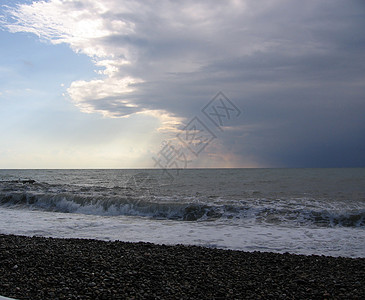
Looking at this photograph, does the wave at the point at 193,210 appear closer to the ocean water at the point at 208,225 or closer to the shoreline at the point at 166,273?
the ocean water at the point at 208,225

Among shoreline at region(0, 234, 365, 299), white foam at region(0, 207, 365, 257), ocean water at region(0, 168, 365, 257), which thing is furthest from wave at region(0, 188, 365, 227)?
shoreline at region(0, 234, 365, 299)

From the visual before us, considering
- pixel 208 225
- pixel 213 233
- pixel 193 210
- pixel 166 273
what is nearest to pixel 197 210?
pixel 193 210

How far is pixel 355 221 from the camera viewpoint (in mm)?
12633

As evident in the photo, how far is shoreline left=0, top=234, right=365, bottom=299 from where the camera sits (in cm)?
446

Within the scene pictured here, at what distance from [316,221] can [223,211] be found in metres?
4.10

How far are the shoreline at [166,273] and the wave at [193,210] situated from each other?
6350 millimetres

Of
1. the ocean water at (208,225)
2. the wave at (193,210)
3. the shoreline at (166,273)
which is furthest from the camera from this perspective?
the wave at (193,210)

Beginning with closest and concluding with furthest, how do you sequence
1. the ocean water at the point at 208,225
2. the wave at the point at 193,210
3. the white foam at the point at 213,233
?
the white foam at the point at 213,233 → the ocean water at the point at 208,225 → the wave at the point at 193,210

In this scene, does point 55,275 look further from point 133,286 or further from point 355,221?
point 355,221

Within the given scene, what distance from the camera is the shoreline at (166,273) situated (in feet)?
14.6

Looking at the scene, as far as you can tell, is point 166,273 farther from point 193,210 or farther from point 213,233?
point 193,210

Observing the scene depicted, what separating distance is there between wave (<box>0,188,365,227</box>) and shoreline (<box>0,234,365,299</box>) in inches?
250

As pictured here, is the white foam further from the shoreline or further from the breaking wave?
the shoreline

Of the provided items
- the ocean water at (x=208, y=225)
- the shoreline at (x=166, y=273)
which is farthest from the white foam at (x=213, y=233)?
the shoreline at (x=166, y=273)
